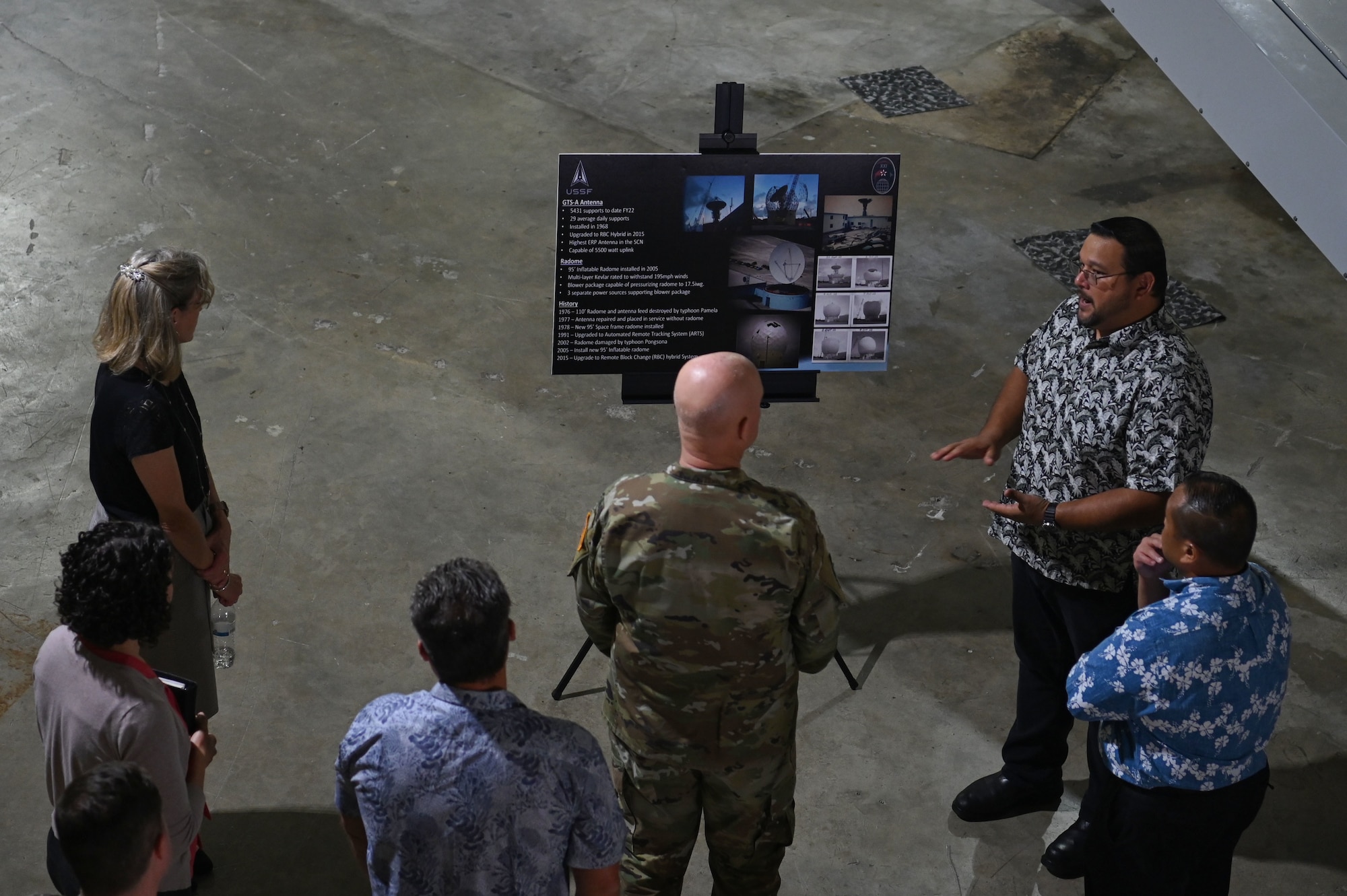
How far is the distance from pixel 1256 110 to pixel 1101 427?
0.86m

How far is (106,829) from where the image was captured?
6.94 ft

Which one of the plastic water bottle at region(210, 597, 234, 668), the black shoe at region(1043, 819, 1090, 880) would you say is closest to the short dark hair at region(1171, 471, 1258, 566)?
the black shoe at region(1043, 819, 1090, 880)

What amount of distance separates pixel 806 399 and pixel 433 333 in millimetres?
2323

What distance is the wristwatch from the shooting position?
3549 mm

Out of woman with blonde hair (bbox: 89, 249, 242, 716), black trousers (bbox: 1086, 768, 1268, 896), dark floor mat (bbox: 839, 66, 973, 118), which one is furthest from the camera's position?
dark floor mat (bbox: 839, 66, 973, 118)

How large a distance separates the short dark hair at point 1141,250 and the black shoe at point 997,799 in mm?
1518

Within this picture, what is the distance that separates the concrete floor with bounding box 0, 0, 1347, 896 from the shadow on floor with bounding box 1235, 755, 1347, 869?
11 mm

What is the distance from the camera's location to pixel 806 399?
14.3ft

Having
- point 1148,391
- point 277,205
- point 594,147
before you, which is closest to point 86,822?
point 1148,391

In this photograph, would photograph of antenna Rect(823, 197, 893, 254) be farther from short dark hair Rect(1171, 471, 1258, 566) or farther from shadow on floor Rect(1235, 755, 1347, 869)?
shadow on floor Rect(1235, 755, 1347, 869)

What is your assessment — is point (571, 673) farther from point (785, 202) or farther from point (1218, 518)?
point (1218, 518)

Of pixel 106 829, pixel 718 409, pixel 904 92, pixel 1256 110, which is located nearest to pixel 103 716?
pixel 106 829

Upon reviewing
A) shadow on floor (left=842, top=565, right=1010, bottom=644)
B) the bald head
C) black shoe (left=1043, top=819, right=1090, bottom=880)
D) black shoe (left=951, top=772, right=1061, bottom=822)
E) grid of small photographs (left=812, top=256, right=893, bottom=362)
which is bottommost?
black shoe (left=1043, top=819, right=1090, bottom=880)

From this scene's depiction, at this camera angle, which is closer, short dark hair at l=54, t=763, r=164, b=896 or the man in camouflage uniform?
short dark hair at l=54, t=763, r=164, b=896
